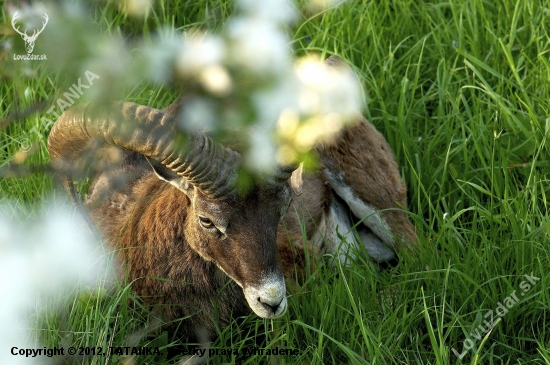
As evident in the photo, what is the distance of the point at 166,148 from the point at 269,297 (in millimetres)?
790

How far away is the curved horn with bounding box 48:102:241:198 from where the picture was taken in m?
2.92

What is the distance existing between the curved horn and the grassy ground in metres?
0.24

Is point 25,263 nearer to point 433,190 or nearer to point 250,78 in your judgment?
point 250,78

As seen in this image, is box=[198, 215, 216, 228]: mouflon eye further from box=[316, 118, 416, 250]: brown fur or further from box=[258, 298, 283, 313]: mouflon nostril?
box=[316, 118, 416, 250]: brown fur

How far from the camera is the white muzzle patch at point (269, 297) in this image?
11.2 feet

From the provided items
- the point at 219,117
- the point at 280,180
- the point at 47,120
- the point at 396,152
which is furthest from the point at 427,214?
the point at 219,117

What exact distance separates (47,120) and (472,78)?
8.83 ft

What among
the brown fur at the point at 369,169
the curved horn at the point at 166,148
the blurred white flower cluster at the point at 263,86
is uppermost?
the blurred white flower cluster at the point at 263,86

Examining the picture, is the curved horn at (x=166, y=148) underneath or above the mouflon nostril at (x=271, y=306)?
above

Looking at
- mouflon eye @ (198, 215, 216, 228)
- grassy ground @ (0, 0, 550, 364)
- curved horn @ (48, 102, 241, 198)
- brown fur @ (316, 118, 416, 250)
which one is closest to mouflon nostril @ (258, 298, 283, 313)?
grassy ground @ (0, 0, 550, 364)

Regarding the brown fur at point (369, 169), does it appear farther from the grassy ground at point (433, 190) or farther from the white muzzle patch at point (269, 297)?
the white muzzle patch at point (269, 297)

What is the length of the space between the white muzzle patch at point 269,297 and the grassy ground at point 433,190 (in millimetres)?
134

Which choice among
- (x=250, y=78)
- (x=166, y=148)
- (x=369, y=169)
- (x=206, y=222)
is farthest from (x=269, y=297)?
(x=250, y=78)

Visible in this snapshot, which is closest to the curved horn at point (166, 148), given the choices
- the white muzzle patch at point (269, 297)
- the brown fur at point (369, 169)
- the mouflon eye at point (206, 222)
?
the mouflon eye at point (206, 222)
